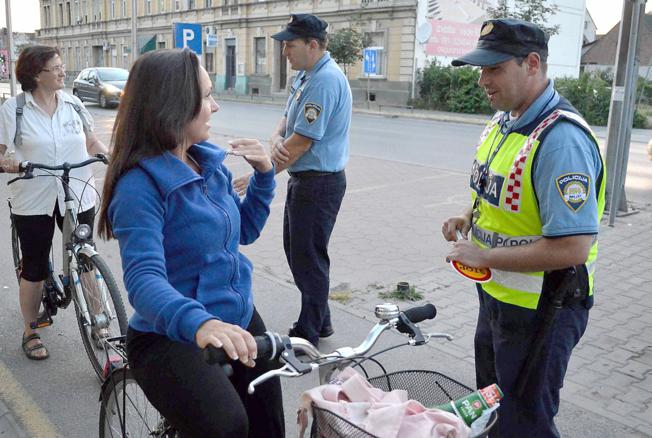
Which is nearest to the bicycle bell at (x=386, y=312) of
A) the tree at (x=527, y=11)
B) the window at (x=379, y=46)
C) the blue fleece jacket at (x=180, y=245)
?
the blue fleece jacket at (x=180, y=245)

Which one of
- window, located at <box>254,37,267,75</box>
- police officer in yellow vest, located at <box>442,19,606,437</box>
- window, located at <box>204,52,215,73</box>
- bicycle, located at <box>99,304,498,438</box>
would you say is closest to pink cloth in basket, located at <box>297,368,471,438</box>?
bicycle, located at <box>99,304,498,438</box>

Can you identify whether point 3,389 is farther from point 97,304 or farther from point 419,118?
point 419,118

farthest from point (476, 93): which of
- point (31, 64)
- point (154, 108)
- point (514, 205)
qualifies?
point (154, 108)

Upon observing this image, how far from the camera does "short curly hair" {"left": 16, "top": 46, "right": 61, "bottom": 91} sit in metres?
4.12

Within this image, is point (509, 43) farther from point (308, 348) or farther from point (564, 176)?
point (308, 348)

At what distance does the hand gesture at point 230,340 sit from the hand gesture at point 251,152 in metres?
0.79

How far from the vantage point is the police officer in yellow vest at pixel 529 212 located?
2.19m

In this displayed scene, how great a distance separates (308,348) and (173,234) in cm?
62

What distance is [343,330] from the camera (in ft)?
15.7

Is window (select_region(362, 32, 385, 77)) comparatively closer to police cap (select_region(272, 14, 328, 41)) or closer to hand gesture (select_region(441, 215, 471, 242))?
police cap (select_region(272, 14, 328, 41))

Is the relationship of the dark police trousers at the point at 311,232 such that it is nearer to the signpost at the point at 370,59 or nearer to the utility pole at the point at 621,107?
the utility pole at the point at 621,107

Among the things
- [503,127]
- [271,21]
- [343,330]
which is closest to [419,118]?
[271,21]

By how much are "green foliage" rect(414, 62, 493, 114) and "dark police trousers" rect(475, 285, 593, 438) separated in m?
27.4

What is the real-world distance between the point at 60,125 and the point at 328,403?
131 inches
